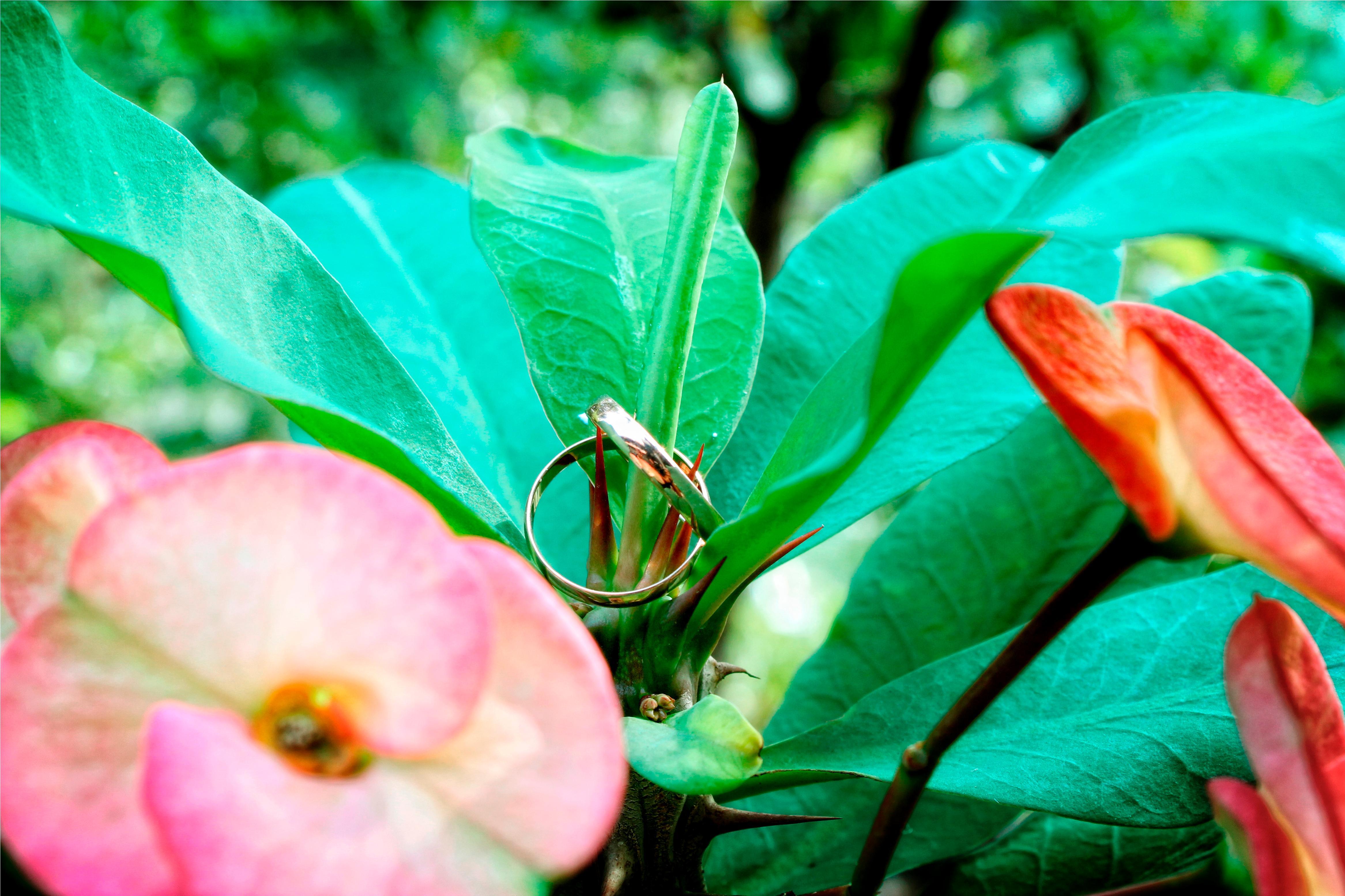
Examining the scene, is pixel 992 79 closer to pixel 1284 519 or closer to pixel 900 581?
pixel 900 581

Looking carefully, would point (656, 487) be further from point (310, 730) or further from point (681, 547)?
point (310, 730)

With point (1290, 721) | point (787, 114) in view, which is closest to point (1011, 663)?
point (1290, 721)

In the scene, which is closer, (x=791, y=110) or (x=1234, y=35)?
(x=1234, y=35)

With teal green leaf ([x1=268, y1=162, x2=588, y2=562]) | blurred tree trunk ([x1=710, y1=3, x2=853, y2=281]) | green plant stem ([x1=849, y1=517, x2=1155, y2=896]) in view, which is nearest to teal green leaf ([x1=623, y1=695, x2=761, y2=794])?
green plant stem ([x1=849, y1=517, x2=1155, y2=896])

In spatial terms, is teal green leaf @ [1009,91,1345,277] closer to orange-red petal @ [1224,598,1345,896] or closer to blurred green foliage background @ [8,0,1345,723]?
orange-red petal @ [1224,598,1345,896]

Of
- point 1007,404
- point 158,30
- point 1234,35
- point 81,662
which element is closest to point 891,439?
point 1007,404

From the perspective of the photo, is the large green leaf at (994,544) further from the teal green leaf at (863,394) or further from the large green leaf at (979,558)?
the teal green leaf at (863,394)
